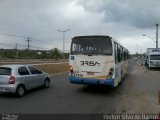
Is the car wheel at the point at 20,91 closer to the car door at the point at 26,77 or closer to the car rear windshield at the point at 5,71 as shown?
the car door at the point at 26,77

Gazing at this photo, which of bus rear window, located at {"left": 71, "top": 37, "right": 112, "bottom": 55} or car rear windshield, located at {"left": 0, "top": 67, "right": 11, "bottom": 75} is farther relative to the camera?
bus rear window, located at {"left": 71, "top": 37, "right": 112, "bottom": 55}

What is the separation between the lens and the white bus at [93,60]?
40.8 feet

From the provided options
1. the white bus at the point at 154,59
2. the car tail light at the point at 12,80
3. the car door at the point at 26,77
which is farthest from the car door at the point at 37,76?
the white bus at the point at 154,59

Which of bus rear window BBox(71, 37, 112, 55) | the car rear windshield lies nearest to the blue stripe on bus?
bus rear window BBox(71, 37, 112, 55)

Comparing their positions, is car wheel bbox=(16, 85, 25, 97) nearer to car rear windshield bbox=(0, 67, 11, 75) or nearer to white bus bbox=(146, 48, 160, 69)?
car rear windshield bbox=(0, 67, 11, 75)

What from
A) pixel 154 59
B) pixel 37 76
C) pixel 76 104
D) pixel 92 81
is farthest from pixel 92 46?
pixel 154 59

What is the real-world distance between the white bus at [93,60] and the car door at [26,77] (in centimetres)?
223

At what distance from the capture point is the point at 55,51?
79.8 metres

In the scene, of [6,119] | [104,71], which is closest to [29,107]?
[6,119]

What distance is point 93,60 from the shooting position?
1273 cm

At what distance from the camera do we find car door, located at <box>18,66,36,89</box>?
1180 cm

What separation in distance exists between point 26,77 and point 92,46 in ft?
12.6

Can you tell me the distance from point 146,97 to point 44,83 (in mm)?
5951

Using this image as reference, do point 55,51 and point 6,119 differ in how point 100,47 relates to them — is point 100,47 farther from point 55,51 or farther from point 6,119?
point 55,51
